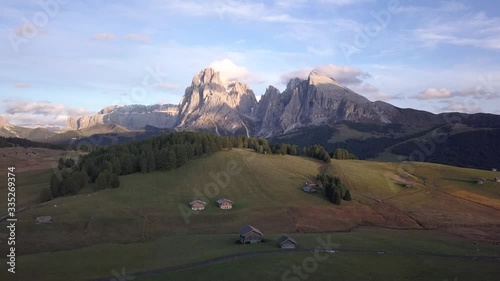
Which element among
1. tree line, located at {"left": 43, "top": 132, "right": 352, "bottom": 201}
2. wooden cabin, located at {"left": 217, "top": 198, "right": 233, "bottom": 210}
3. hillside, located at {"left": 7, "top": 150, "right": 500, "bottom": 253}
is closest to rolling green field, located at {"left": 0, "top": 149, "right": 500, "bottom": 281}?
hillside, located at {"left": 7, "top": 150, "right": 500, "bottom": 253}

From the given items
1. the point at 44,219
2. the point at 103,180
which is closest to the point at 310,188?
the point at 103,180

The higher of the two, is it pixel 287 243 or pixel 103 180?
pixel 103 180

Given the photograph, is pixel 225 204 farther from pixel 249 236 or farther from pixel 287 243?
pixel 287 243

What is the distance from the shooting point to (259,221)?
305 ft

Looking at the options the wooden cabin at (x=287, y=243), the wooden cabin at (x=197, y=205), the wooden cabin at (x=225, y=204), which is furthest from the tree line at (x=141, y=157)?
the wooden cabin at (x=287, y=243)

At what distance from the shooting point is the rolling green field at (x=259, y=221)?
201 feet

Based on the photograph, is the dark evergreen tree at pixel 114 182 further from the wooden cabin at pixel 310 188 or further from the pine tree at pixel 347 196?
the pine tree at pixel 347 196

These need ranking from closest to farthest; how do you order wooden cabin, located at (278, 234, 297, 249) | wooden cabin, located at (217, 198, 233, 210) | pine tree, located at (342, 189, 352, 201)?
wooden cabin, located at (278, 234, 297, 249) < wooden cabin, located at (217, 198, 233, 210) < pine tree, located at (342, 189, 352, 201)

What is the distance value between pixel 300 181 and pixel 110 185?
184ft

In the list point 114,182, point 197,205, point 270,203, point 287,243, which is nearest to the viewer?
point 287,243

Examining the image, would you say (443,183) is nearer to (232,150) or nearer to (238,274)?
(232,150)

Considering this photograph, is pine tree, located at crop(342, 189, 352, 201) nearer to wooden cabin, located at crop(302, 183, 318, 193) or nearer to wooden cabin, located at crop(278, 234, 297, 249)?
wooden cabin, located at crop(302, 183, 318, 193)

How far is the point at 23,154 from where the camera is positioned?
19225 cm

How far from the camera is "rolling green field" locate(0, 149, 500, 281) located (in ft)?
201
